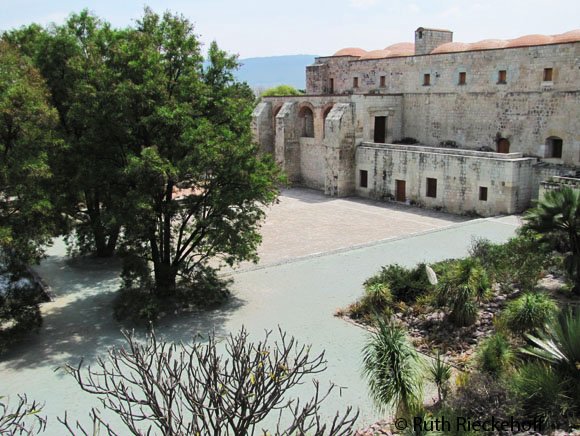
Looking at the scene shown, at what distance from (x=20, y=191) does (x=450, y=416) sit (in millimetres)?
9038

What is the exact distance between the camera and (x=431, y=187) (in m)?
25.8

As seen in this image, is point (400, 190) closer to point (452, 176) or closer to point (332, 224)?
point (452, 176)

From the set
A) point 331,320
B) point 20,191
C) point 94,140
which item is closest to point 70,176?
point 94,140

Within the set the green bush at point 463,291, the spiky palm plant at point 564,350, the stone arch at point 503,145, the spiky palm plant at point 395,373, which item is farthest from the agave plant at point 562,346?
the stone arch at point 503,145

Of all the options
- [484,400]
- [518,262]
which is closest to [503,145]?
[518,262]

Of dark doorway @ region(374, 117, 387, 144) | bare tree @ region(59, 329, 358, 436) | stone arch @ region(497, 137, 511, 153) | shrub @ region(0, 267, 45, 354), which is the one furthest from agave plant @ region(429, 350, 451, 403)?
dark doorway @ region(374, 117, 387, 144)

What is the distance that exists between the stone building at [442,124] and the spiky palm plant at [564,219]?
11154mm

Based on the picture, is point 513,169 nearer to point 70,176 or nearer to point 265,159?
point 265,159

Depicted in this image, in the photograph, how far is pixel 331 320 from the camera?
12.7 meters

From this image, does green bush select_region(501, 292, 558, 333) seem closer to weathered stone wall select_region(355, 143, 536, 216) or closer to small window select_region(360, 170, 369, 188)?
weathered stone wall select_region(355, 143, 536, 216)

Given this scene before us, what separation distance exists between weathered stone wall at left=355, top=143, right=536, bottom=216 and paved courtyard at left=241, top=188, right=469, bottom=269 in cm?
74

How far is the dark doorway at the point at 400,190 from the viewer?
2717 centimetres

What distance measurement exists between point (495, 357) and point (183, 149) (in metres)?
7.86

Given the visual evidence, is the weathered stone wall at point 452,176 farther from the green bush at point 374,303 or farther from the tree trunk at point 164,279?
the tree trunk at point 164,279
